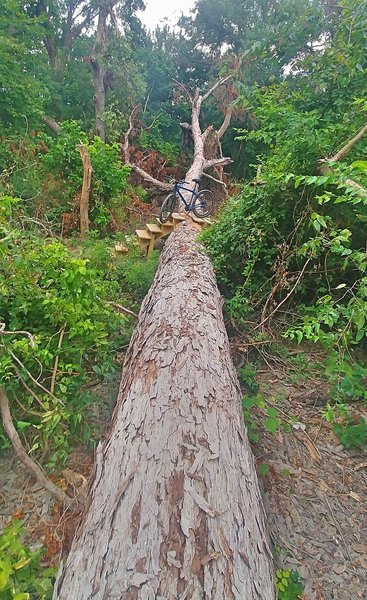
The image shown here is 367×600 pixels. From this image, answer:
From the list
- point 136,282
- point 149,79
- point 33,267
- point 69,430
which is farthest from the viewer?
point 149,79

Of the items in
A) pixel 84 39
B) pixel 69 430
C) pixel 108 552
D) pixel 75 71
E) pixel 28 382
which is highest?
pixel 84 39

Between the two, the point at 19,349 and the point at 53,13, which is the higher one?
the point at 53,13

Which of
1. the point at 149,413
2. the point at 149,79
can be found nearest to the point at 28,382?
the point at 149,413

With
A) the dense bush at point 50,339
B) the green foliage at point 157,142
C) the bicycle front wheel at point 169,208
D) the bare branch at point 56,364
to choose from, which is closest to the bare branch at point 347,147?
the dense bush at point 50,339

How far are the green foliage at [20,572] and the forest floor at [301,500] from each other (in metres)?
0.08

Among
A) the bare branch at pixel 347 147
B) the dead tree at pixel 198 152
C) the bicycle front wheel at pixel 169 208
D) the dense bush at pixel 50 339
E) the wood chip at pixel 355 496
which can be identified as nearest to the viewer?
the wood chip at pixel 355 496

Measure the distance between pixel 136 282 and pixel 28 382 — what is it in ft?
5.62

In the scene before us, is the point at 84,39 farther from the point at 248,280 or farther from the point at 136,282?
the point at 248,280

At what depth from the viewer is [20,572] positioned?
1.17 meters

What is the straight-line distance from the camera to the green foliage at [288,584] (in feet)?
3.98

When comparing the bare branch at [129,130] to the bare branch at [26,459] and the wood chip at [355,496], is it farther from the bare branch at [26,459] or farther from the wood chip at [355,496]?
the wood chip at [355,496]

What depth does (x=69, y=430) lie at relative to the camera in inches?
71.9

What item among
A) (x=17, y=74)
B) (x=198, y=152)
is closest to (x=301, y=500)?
(x=198, y=152)

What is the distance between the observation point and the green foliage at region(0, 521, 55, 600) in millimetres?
1056
